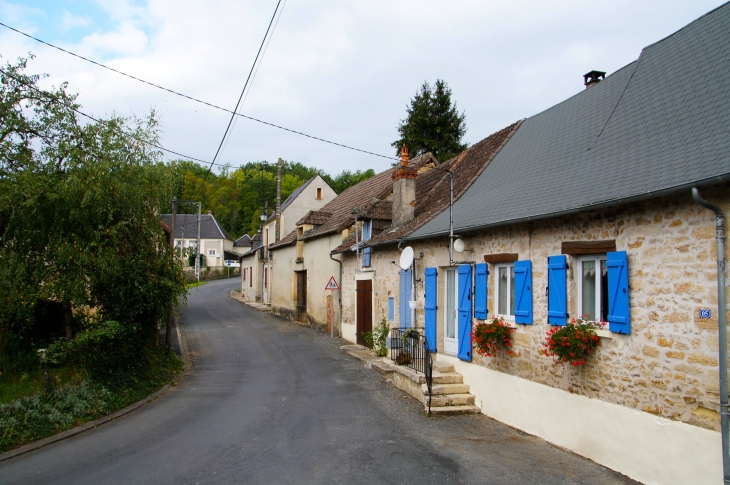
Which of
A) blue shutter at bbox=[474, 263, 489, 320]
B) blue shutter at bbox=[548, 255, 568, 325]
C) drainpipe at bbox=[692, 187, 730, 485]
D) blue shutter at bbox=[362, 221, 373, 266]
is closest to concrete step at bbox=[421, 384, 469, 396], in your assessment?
blue shutter at bbox=[474, 263, 489, 320]

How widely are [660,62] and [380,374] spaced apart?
8699 millimetres

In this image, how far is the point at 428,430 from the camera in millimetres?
8430

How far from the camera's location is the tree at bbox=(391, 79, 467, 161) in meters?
33.5

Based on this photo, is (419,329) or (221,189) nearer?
(419,329)

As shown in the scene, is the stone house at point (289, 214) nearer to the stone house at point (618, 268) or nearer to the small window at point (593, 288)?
the stone house at point (618, 268)

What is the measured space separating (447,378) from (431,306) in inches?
76.6

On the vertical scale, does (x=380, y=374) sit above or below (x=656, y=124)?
below

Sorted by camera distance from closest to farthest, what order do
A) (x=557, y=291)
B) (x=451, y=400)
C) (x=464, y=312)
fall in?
(x=557, y=291) → (x=451, y=400) → (x=464, y=312)

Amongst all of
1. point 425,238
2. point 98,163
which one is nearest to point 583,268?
point 425,238

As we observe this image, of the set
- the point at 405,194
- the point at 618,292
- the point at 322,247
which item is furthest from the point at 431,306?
the point at 322,247

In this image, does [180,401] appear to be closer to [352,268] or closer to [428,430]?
[428,430]

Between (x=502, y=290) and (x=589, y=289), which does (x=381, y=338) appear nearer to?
(x=502, y=290)

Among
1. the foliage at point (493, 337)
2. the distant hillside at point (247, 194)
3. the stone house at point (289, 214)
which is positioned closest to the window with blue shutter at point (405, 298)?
the foliage at point (493, 337)

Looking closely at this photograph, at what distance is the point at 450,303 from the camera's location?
37.2 ft
